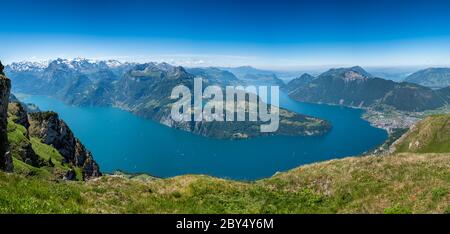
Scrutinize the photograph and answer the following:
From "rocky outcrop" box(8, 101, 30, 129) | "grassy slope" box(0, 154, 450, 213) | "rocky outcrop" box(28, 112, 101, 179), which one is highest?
"grassy slope" box(0, 154, 450, 213)

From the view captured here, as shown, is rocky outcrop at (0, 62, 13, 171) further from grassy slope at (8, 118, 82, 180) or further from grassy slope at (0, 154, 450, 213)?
grassy slope at (8, 118, 82, 180)

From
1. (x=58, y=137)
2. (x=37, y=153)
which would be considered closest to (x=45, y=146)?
(x=37, y=153)

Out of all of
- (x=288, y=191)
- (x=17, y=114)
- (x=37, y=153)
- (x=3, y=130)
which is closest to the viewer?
(x=288, y=191)

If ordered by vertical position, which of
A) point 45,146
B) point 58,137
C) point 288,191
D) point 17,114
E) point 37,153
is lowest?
point 45,146

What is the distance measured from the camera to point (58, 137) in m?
182

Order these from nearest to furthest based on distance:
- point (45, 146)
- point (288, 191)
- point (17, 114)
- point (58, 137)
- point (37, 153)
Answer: point (288, 191), point (37, 153), point (45, 146), point (17, 114), point (58, 137)

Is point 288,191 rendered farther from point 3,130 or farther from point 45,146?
point 45,146

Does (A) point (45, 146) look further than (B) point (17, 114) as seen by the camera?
No

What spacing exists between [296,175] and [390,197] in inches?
411

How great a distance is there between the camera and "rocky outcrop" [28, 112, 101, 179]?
17868 cm

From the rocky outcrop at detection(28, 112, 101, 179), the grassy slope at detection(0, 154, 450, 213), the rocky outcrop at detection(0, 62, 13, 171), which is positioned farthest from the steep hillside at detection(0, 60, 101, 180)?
the grassy slope at detection(0, 154, 450, 213)
